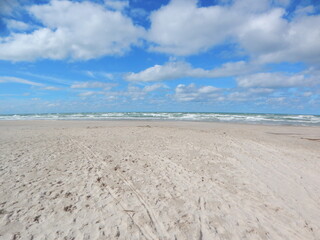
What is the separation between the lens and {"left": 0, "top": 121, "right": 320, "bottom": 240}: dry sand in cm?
368

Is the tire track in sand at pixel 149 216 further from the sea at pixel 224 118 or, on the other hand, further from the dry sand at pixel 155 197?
the sea at pixel 224 118

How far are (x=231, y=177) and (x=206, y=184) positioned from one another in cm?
122

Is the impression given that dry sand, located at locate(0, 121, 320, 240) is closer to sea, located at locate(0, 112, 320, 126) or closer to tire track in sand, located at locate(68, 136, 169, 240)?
tire track in sand, located at locate(68, 136, 169, 240)

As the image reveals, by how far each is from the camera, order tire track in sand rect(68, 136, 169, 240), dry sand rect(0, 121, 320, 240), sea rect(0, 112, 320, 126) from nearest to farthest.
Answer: tire track in sand rect(68, 136, 169, 240) → dry sand rect(0, 121, 320, 240) → sea rect(0, 112, 320, 126)

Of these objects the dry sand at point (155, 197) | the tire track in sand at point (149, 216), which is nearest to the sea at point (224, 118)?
Answer: the dry sand at point (155, 197)

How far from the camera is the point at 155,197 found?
490 centimetres

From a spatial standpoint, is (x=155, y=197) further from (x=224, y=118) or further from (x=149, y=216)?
(x=224, y=118)

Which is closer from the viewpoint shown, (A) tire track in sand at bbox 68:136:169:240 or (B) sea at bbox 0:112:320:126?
(A) tire track in sand at bbox 68:136:169:240

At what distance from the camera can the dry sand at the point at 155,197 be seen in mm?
3678

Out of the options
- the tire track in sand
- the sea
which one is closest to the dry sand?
the tire track in sand

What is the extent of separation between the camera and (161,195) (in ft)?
16.4

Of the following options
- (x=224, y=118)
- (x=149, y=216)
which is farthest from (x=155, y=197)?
(x=224, y=118)

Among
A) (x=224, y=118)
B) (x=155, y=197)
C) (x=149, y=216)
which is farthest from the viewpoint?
(x=224, y=118)

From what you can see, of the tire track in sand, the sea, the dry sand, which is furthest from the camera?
the sea
